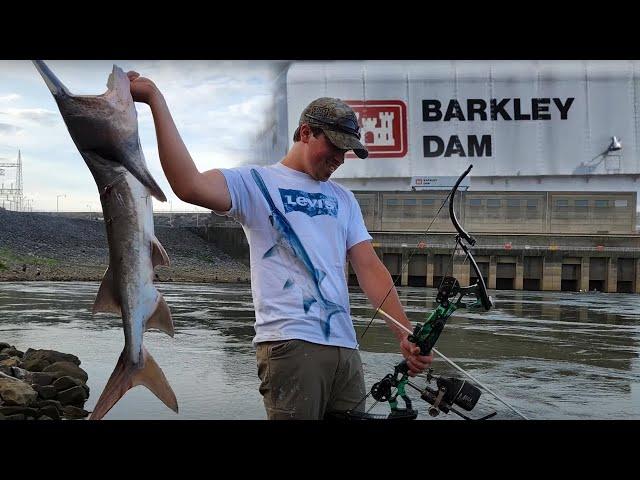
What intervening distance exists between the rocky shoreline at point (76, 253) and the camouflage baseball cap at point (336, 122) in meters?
13.0

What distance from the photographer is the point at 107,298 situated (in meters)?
2.64

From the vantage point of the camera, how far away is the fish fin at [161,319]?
8.68 ft

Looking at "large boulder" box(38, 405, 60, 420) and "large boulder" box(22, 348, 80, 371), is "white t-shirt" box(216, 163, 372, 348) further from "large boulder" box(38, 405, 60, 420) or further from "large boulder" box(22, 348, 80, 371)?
"large boulder" box(22, 348, 80, 371)

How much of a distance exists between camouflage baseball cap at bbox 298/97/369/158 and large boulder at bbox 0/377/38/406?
3.50m

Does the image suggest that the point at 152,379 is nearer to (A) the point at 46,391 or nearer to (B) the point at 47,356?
(A) the point at 46,391

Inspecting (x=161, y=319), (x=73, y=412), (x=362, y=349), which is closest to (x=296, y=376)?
(x=161, y=319)

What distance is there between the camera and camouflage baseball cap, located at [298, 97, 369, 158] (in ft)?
7.28

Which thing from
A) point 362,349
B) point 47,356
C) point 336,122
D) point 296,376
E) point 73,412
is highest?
point 336,122

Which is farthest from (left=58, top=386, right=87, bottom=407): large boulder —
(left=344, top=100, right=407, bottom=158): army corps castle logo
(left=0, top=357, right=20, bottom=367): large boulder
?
(left=344, top=100, right=407, bottom=158): army corps castle logo

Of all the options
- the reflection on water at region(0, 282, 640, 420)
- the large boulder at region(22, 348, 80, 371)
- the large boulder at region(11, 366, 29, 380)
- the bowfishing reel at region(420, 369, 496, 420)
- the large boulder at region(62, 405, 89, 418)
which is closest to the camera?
the bowfishing reel at region(420, 369, 496, 420)

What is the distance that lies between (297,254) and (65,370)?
4072 mm

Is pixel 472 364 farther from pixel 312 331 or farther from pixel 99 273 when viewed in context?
pixel 99 273
